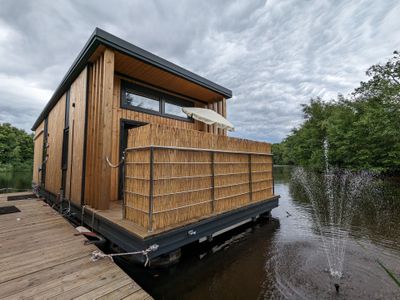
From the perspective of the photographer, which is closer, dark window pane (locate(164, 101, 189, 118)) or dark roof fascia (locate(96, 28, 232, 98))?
dark roof fascia (locate(96, 28, 232, 98))

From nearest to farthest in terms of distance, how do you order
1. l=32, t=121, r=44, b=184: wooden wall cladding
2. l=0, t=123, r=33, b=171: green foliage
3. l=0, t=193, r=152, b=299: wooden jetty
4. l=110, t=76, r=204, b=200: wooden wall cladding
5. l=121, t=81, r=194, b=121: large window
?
l=0, t=193, r=152, b=299: wooden jetty
l=110, t=76, r=204, b=200: wooden wall cladding
l=121, t=81, r=194, b=121: large window
l=32, t=121, r=44, b=184: wooden wall cladding
l=0, t=123, r=33, b=171: green foliage

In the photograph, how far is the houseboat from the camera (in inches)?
107

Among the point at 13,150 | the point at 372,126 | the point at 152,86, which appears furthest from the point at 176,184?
the point at 13,150

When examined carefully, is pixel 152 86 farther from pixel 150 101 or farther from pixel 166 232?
pixel 166 232

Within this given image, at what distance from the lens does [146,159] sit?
2.70 m

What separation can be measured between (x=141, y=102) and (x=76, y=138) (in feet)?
6.20

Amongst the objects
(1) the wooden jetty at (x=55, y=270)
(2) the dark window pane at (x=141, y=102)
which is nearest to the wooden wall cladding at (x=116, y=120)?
(2) the dark window pane at (x=141, y=102)

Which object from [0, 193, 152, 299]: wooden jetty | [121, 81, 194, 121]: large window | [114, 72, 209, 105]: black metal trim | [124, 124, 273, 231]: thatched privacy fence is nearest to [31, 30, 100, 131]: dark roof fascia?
[114, 72, 209, 105]: black metal trim

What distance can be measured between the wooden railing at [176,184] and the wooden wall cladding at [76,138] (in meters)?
1.97

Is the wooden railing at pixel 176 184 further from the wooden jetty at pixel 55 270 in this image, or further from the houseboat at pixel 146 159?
the wooden jetty at pixel 55 270

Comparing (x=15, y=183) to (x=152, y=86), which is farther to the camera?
(x=15, y=183)

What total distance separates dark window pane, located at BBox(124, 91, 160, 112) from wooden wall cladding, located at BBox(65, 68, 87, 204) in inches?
41.0

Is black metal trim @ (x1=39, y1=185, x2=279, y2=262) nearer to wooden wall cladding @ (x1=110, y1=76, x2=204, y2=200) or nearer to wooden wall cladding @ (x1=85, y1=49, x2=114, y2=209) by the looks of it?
wooden wall cladding @ (x1=85, y1=49, x2=114, y2=209)

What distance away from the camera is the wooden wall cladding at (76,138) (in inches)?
169
